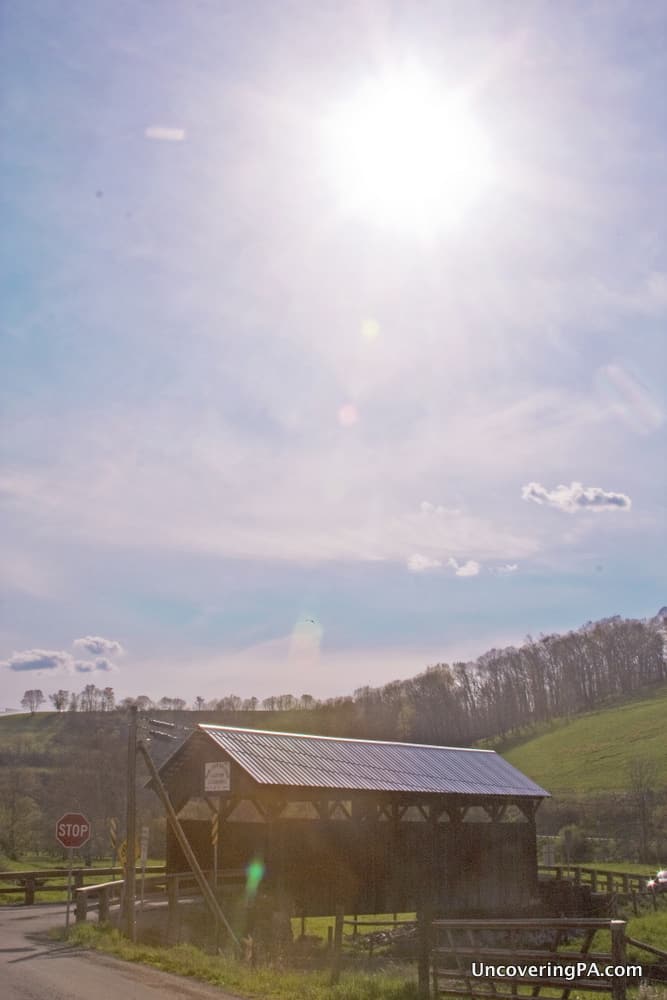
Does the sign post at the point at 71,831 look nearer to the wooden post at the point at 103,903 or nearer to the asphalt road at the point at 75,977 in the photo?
the wooden post at the point at 103,903

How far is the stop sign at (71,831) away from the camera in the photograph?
1652 cm

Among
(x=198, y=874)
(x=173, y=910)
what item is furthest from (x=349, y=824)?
(x=173, y=910)

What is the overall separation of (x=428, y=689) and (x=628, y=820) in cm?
7342

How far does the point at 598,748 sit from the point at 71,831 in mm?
68854

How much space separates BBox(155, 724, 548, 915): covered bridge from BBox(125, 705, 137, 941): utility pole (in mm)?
1630

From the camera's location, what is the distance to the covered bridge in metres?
21.1

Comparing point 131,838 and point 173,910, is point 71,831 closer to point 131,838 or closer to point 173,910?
point 131,838

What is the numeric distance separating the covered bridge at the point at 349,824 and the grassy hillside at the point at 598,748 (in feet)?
121

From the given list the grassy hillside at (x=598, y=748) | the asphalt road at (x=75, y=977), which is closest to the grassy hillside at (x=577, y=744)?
the grassy hillside at (x=598, y=748)

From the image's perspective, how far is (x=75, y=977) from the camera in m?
11.8

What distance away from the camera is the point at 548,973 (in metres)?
9.56

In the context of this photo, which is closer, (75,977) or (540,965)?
(540,965)

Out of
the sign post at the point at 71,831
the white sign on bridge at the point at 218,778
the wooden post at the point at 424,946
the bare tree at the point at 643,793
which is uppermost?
the white sign on bridge at the point at 218,778

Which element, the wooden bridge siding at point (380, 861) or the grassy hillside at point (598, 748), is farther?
the grassy hillside at point (598, 748)
